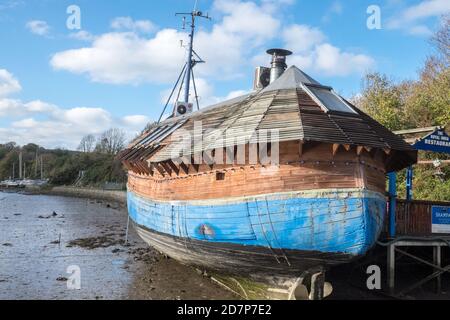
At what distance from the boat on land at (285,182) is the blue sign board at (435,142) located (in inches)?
100

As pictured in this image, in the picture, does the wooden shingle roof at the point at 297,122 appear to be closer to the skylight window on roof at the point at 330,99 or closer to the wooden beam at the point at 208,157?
the skylight window on roof at the point at 330,99

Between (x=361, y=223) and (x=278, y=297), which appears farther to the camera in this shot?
(x=278, y=297)

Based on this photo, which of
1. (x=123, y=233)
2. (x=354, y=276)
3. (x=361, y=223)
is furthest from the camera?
Answer: (x=123, y=233)

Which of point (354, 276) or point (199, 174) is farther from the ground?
point (199, 174)

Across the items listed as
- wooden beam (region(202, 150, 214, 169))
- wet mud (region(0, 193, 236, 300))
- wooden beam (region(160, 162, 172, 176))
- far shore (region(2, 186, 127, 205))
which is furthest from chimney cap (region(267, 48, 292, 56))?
far shore (region(2, 186, 127, 205))

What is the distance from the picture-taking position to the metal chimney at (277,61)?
13.0 meters

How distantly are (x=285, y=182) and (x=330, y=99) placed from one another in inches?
109

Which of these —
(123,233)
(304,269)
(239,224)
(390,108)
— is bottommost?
(123,233)

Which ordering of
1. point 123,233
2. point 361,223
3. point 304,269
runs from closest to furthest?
point 361,223 → point 304,269 → point 123,233

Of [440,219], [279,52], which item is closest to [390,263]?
[440,219]

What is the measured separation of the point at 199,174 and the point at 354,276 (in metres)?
7.13
